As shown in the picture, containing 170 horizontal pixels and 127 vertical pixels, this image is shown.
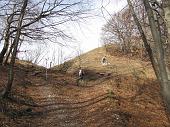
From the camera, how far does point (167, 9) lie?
6.18 metres

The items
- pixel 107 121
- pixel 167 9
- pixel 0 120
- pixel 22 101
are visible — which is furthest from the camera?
pixel 22 101

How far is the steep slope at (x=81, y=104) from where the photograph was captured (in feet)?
42.5

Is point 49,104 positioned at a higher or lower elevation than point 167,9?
lower

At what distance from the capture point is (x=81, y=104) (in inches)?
674

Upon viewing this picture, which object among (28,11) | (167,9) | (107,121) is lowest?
(107,121)

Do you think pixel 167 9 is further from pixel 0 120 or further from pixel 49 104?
pixel 49 104

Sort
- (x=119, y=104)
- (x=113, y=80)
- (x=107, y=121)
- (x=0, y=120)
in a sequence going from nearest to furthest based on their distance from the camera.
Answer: (x=0, y=120) < (x=107, y=121) < (x=119, y=104) < (x=113, y=80)

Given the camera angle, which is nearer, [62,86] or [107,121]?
[107,121]

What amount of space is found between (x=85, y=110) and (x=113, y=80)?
9839 millimetres

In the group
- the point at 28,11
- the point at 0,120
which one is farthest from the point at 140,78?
the point at 0,120

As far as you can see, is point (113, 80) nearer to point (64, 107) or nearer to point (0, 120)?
point (64, 107)

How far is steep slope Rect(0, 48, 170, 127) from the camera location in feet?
42.5

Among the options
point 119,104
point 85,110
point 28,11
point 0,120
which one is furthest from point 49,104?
point 28,11

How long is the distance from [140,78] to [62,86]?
6.97 metres
